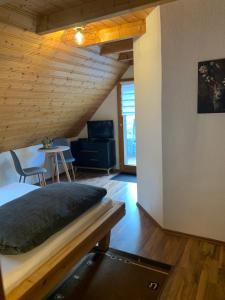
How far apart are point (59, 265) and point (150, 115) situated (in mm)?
1866

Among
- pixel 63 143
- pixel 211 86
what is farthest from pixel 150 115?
pixel 63 143

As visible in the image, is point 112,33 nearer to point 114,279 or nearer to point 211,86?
point 211,86

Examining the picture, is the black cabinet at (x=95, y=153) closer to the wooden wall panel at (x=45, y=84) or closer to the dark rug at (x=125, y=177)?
the dark rug at (x=125, y=177)

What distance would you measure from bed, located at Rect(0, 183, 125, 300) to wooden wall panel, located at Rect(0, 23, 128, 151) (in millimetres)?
1764

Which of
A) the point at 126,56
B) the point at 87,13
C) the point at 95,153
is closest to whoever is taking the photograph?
the point at 87,13

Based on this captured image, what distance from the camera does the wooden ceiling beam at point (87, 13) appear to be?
2035 millimetres

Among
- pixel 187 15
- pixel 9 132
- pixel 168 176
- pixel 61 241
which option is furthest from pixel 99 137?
pixel 61 241

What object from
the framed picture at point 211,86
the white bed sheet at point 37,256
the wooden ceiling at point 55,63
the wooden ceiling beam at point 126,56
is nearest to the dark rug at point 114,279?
the white bed sheet at point 37,256

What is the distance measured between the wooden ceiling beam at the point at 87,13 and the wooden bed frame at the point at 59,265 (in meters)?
1.69

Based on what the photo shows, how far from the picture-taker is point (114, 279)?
2055 millimetres

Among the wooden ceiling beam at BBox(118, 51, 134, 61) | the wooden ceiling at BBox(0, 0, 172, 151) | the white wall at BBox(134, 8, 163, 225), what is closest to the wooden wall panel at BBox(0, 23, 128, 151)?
the wooden ceiling at BBox(0, 0, 172, 151)

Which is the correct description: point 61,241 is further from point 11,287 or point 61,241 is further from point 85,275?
point 85,275

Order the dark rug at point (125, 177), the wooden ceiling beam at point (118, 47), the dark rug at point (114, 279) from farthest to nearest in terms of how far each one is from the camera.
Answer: the dark rug at point (125, 177), the wooden ceiling beam at point (118, 47), the dark rug at point (114, 279)

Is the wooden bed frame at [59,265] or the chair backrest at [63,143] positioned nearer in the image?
the wooden bed frame at [59,265]
